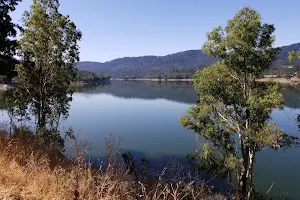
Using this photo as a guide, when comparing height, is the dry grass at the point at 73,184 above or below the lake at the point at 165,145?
above

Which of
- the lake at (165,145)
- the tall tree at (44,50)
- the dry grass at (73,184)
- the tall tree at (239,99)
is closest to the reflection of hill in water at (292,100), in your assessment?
the lake at (165,145)

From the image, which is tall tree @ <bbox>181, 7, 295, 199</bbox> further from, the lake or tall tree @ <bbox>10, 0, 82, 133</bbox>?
tall tree @ <bbox>10, 0, 82, 133</bbox>

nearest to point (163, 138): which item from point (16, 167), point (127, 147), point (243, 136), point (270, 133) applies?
point (127, 147)

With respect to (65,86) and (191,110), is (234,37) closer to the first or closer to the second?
(191,110)

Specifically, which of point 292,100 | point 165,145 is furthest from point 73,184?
point 292,100

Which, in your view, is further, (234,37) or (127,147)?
(127,147)

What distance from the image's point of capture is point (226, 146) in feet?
52.9

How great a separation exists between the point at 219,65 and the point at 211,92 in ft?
5.95

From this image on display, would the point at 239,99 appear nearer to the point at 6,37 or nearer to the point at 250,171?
the point at 250,171

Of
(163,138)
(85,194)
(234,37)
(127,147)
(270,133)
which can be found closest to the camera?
(85,194)

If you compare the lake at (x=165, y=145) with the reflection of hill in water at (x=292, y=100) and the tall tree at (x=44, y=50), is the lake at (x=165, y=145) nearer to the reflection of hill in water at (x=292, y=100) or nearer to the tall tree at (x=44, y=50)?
the tall tree at (x=44, y=50)

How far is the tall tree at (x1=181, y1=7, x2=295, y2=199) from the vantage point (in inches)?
540

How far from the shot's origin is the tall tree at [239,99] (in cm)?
1372

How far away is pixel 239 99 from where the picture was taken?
15047mm
